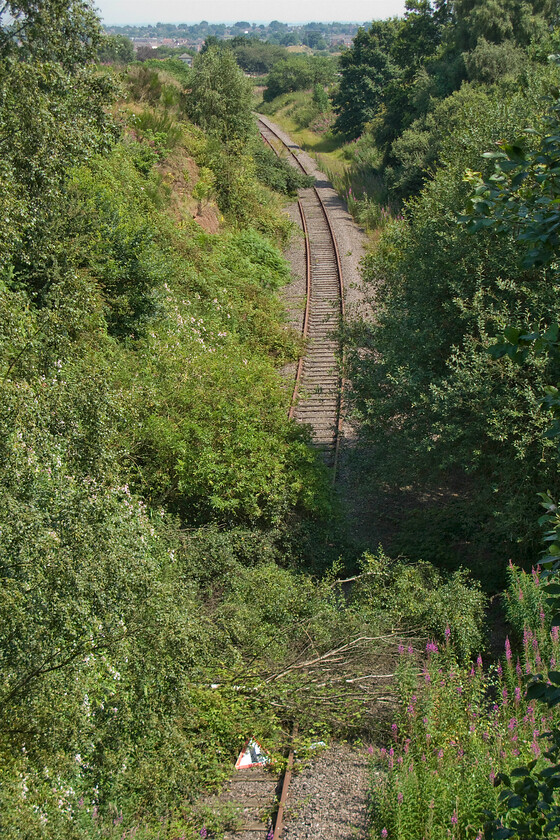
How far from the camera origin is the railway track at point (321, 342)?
46.8ft

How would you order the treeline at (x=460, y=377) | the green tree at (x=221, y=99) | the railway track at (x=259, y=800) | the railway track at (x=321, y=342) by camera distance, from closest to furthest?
1. the railway track at (x=259, y=800)
2. the treeline at (x=460, y=377)
3. the railway track at (x=321, y=342)
4. the green tree at (x=221, y=99)

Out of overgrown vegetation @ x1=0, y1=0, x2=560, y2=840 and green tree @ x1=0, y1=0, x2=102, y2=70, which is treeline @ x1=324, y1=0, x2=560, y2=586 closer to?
overgrown vegetation @ x1=0, y1=0, x2=560, y2=840

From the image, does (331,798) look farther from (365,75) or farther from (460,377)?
(365,75)

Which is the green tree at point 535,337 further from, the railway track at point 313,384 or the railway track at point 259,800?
the railway track at point 313,384

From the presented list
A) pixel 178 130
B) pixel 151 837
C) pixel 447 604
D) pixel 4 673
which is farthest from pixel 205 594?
pixel 178 130

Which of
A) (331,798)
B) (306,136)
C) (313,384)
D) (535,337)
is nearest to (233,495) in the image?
(331,798)

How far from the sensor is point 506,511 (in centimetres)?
974

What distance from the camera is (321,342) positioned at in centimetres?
1797

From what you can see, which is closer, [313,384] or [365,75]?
[313,384]

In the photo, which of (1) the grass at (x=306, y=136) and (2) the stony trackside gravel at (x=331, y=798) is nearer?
(2) the stony trackside gravel at (x=331, y=798)

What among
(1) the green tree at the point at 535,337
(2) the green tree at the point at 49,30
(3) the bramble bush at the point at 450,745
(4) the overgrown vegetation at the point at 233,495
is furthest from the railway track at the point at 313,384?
(2) the green tree at the point at 49,30

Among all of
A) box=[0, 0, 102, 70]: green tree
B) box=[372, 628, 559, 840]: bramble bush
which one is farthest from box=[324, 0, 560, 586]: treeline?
box=[0, 0, 102, 70]: green tree

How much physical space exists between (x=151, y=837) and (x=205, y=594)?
3.74 meters

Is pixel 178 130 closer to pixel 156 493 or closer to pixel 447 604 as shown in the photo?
pixel 156 493
